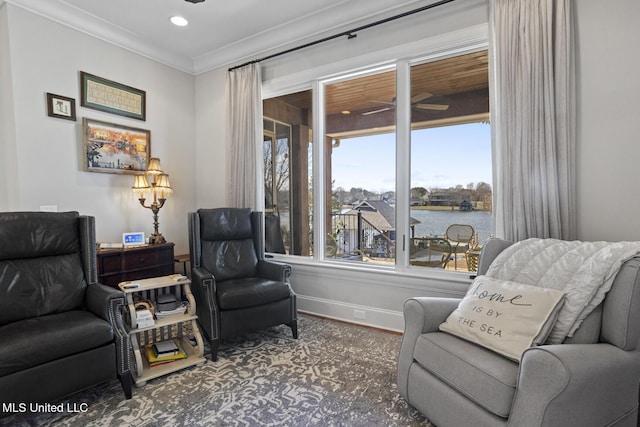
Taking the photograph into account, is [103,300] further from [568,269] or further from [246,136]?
[568,269]

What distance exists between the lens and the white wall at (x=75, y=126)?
109 inches

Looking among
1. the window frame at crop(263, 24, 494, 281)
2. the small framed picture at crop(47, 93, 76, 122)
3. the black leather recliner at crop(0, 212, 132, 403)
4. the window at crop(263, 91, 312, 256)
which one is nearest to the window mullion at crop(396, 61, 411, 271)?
the window frame at crop(263, 24, 494, 281)

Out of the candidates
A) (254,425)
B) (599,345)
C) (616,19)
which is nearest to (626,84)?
(616,19)

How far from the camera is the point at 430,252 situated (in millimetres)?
2941

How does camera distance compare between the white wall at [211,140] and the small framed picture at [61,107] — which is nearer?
the small framed picture at [61,107]

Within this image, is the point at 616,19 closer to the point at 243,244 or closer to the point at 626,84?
the point at 626,84

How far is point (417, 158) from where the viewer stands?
9.66ft

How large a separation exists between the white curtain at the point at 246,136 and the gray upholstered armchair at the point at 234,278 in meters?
0.43

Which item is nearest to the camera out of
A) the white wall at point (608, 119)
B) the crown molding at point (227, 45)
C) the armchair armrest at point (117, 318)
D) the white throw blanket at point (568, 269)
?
the white throw blanket at point (568, 269)

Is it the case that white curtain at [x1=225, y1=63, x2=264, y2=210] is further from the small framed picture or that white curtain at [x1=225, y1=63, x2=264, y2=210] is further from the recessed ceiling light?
the small framed picture

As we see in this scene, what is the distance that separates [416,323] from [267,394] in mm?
1021

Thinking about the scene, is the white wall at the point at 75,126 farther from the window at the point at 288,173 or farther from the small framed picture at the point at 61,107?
the window at the point at 288,173

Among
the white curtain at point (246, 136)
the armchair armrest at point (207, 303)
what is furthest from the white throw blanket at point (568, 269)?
the white curtain at point (246, 136)

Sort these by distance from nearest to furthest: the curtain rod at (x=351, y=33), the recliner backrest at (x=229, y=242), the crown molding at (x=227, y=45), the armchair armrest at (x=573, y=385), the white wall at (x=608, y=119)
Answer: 1. the armchair armrest at (x=573, y=385)
2. the white wall at (x=608, y=119)
3. the curtain rod at (x=351, y=33)
4. the crown molding at (x=227, y=45)
5. the recliner backrest at (x=229, y=242)
